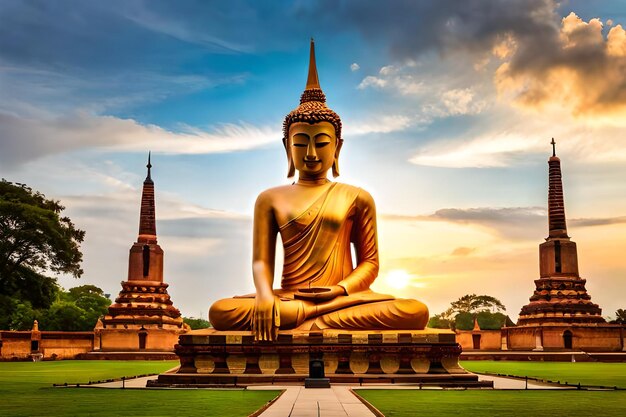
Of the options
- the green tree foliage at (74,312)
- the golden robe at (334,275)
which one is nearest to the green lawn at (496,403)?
the golden robe at (334,275)

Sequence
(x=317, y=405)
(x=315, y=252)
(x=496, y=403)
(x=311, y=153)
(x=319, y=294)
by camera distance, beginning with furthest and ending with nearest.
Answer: (x=311, y=153), (x=315, y=252), (x=319, y=294), (x=496, y=403), (x=317, y=405)

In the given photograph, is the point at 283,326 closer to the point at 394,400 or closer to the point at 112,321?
the point at 394,400

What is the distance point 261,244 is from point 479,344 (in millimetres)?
30505

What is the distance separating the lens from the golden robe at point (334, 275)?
1752 centimetres

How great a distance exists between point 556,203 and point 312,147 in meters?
30.1

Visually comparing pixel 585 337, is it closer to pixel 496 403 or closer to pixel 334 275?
pixel 334 275

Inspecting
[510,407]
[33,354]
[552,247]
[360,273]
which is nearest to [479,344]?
[552,247]

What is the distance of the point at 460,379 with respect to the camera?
52.4 feet

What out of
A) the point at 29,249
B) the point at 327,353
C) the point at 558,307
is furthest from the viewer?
the point at 558,307

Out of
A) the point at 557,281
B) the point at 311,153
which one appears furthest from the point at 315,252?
the point at 557,281

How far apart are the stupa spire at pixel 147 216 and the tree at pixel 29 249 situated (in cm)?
1317

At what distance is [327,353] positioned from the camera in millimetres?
16953

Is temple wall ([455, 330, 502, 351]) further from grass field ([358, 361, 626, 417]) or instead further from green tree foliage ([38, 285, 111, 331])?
grass field ([358, 361, 626, 417])

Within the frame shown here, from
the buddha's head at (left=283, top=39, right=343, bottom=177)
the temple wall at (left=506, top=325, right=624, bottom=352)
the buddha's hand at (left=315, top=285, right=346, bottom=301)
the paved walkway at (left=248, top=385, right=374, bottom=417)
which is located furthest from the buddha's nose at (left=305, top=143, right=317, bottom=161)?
the temple wall at (left=506, top=325, right=624, bottom=352)
